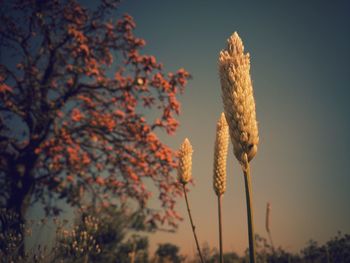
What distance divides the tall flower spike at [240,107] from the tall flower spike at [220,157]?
962mm

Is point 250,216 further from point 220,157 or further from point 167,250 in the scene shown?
point 167,250


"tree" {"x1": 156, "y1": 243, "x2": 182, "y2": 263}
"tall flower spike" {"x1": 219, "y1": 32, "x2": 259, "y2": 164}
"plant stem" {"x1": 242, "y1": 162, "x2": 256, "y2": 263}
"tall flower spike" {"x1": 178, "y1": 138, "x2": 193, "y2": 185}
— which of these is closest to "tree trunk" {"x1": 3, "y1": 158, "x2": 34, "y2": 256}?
"tree" {"x1": 156, "y1": 243, "x2": 182, "y2": 263}

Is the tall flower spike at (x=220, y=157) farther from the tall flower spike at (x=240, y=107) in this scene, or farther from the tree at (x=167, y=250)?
the tree at (x=167, y=250)

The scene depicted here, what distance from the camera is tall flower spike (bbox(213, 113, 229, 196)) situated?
237 cm

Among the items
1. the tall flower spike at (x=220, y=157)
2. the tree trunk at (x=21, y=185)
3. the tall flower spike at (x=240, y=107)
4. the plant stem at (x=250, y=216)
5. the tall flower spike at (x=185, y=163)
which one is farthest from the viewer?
the tree trunk at (x=21, y=185)

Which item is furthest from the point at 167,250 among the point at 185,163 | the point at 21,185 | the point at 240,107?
the point at 240,107

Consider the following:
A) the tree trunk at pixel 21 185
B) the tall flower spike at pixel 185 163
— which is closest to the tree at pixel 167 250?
the tree trunk at pixel 21 185

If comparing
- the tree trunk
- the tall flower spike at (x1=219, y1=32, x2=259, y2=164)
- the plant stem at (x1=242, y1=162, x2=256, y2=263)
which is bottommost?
the plant stem at (x1=242, y1=162, x2=256, y2=263)

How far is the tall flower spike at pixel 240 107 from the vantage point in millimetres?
1442

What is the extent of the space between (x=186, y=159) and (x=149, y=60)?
750 cm

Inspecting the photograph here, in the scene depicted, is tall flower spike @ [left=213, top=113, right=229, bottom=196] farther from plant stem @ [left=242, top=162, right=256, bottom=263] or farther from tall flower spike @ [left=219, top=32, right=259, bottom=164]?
plant stem @ [left=242, top=162, right=256, bottom=263]

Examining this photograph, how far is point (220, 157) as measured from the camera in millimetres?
2447

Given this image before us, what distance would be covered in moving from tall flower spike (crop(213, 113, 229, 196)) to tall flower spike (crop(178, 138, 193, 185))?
0.43 m

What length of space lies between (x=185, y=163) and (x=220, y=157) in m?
0.53
